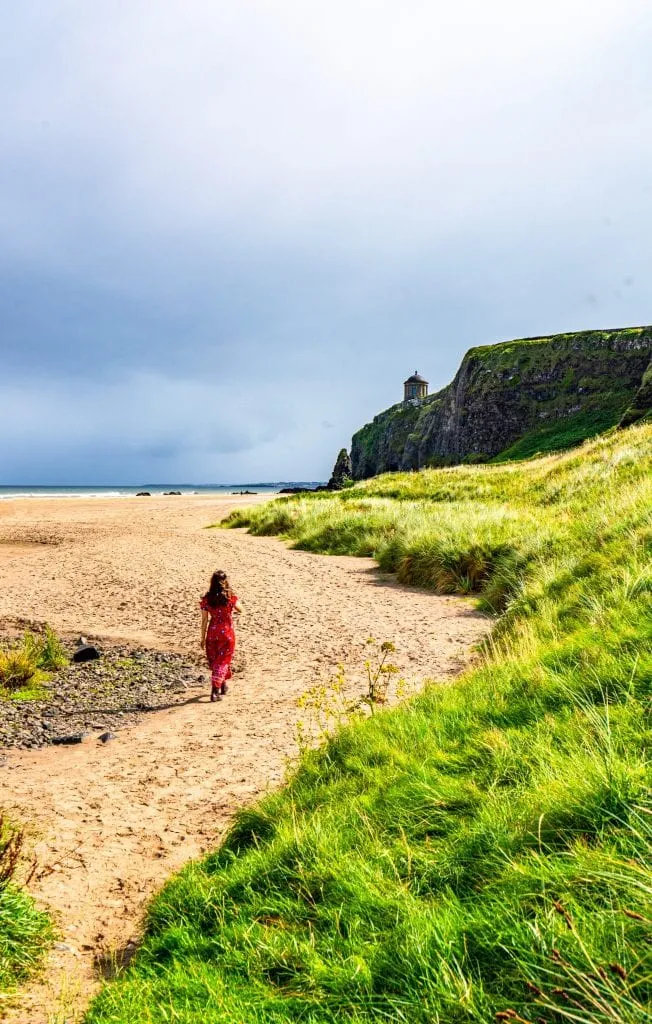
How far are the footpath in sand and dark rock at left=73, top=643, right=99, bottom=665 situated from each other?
927mm

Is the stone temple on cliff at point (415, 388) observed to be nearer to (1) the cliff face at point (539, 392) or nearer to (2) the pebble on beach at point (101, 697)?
(1) the cliff face at point (539, 392)

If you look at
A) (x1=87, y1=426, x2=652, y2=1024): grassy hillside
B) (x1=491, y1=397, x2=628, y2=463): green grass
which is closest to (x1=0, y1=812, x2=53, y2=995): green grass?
(x1=87, y1=426, x2=652, y2=1024): grassy hillside

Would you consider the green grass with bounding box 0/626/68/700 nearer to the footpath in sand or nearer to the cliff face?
the footpath in sand

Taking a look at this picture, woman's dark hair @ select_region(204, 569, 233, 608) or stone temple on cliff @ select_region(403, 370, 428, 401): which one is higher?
stone temple on cliff @ select_region(403, 370, 428, 401)

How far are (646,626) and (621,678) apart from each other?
906 millimetres

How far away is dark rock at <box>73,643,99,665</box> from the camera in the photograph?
8820mm

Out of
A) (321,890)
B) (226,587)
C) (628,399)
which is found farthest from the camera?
(628,399)

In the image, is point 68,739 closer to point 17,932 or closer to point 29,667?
point 29,667

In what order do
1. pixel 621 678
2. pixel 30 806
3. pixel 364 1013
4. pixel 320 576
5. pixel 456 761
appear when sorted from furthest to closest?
pixel 320 576
pixel 30 806
pixel 621 678
pixel 456 761
pixel 364 1013

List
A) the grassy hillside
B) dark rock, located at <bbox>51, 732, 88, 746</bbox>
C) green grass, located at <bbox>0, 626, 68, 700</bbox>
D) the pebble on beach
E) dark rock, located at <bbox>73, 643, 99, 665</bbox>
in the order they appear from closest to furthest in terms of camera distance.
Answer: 1. the grassy hillside
2. dark rock, located at <bbox>51, 732, 88, 746</bbox>
3. the pebble on beach
4. green grass, located at <bbox>0, 626, 68, 700</bbox>
5. dark rock, located at <bbox>73, 643, 99, 665</bbox>

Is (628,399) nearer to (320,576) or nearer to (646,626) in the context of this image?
(320,576)

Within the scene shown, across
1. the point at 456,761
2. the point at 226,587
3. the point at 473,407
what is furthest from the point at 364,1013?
the point at 473,407

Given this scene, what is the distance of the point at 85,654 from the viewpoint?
29.1ft

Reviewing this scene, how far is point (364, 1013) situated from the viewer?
6.97 feet
